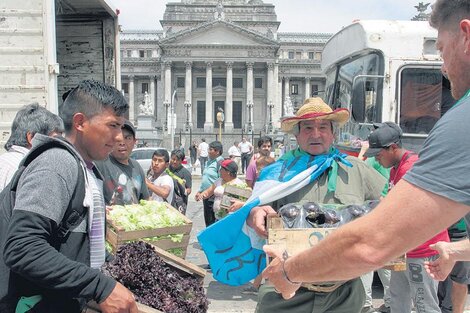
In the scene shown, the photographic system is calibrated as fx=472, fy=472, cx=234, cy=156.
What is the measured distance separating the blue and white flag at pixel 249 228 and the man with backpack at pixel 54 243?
126 centimetres

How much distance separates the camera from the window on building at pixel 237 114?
2751 inches

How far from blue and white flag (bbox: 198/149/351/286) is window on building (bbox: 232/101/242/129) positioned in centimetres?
6641

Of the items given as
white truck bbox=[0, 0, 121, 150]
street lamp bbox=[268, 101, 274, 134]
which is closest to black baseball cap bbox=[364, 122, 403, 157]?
white truck bbox=[0, 0, 121, 150]

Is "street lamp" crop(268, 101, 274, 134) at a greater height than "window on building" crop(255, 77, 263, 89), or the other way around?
"window on building" crop(255, 77, 263, 89)

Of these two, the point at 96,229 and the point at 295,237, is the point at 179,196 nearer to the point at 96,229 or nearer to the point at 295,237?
the point at 295,237

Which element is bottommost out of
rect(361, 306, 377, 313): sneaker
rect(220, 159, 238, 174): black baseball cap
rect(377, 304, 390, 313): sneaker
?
rect(377, 304, 390, 313): sneaker

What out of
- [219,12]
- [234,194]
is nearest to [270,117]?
[219,12]

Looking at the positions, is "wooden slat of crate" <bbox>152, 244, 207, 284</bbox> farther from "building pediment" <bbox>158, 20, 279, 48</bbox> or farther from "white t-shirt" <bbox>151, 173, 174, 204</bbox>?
"building pediment" <bbox>158, 20, 279, 48</bbox>

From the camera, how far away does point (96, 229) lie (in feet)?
7.30

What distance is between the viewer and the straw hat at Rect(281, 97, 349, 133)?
11.5 feet

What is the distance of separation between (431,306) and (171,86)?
65184 mm

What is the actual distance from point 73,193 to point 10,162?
1.77 m

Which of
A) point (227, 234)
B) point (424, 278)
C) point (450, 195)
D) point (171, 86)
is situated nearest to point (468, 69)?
point (450, 195)

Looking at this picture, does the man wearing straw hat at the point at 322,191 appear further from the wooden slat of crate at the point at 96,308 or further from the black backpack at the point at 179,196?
the black backpack at the point at 179,196
